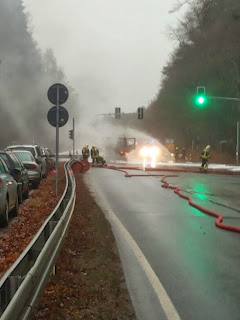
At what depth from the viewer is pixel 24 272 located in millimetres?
4547

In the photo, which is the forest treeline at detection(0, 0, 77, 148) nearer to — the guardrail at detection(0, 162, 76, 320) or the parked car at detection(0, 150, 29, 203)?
the parked car at detection(0, 150, 29, 203)

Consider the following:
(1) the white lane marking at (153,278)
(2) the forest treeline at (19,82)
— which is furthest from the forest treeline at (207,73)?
(1) the white lane marking at (153,278)

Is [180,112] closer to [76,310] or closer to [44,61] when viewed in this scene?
[44,61]

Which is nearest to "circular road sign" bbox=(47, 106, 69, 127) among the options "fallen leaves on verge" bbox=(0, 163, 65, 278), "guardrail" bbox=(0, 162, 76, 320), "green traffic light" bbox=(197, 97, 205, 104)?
"fallen leaves on verge" bbox=(0, 163, 65, 278)

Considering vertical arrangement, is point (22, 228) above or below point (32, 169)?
below

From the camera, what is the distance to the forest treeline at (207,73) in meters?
42.9

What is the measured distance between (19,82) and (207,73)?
119ft

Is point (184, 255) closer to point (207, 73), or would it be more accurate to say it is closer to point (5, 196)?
point (5, 196)

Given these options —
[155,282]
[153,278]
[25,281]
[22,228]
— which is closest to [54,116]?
[22,228]

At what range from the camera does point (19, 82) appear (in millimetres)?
79500

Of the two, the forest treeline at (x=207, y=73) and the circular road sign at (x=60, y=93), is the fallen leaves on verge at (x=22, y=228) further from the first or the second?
the forest treeline at (x=207, y=73)

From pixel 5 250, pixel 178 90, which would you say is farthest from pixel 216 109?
pixel 5 250

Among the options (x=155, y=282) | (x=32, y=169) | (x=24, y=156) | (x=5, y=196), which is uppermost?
(x=24, y=156)

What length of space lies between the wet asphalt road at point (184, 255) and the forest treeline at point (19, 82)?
60.6m
